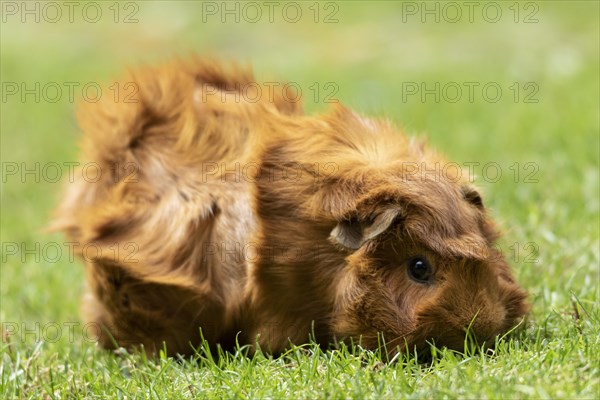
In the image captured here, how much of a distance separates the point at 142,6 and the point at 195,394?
41.3 ft

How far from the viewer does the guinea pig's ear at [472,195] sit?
3.38 meters

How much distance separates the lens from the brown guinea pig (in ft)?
10.5

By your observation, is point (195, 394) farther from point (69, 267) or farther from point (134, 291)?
point (69, 267)

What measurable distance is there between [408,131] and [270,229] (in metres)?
1.15

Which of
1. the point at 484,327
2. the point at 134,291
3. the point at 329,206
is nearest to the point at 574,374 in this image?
the point at 484,327

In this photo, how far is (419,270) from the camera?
3238mm

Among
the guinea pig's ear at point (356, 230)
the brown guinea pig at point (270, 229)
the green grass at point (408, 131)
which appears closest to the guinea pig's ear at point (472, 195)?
the brown guinea pig at point (270, 229)

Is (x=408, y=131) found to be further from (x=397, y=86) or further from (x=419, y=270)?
(x=397, y=86)

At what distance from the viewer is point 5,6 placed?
51.3 feet

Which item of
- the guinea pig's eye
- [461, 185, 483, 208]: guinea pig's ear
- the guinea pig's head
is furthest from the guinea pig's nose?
[461, 185, 483, 208]: guinea pig's ear

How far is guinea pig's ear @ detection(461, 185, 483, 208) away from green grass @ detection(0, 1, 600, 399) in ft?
1.66

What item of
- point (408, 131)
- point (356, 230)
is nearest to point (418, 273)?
point (356, 230)

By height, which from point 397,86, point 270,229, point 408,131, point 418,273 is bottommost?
point 418,273

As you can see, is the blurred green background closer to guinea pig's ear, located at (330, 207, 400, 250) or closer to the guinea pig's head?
the guinea pig's head
